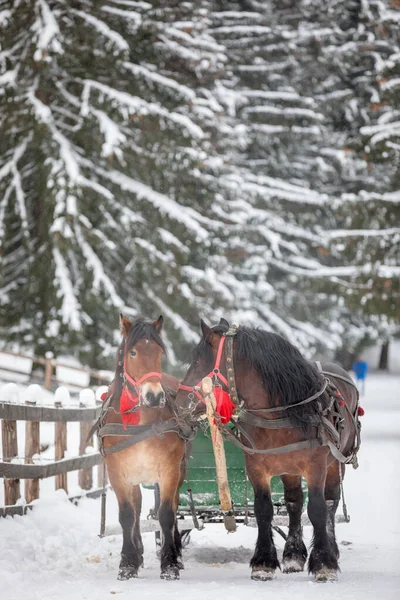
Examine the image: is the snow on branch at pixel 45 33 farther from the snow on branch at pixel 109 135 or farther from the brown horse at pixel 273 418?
the brown horse at pixel 273 418

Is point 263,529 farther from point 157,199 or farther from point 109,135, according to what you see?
point 157,199

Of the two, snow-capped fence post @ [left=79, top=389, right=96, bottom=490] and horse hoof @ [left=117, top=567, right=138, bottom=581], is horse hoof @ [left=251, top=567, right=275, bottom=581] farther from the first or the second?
snow-capped fence post @ [left=79, top=389, right=96, bottom=490]

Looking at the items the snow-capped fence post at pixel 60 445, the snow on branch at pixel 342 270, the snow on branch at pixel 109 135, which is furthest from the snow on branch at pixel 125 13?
the snow-capped fence post at pixel 60 445

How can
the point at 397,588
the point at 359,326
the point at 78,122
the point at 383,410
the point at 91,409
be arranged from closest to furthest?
the point at 397,588 < the point at 91,409 < the point at 78,122 < the point at 383,410 < the point at 359,326

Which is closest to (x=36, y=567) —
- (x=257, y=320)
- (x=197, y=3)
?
(x=197, y=3)

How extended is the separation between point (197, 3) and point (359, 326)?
71.4ft

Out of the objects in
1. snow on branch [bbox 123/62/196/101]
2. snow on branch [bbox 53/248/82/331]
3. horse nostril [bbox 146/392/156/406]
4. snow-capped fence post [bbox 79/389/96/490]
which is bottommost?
snow on branch [bbox 53/248/82/331]

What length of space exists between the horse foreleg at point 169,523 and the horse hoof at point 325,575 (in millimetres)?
1041

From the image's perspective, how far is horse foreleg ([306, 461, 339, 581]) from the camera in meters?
6.39

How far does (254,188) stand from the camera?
92.3 ft

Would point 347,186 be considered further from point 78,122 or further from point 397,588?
point 397,588

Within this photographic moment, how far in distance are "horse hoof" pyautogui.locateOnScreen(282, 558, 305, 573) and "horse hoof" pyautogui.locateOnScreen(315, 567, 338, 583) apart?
0.63 meters

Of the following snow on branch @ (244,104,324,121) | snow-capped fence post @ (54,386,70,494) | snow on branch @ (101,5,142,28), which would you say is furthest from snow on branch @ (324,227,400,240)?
snow on branch @ (244,104,324,121)

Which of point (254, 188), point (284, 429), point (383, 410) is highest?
point (284, 429)
